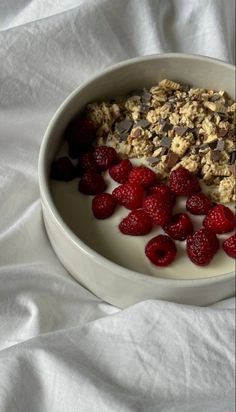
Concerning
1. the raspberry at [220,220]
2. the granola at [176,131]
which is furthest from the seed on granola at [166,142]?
the raspberry at [220,220]

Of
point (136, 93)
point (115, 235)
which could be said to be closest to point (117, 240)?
point (115, 235)

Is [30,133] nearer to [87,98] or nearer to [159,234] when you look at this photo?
[87,98]

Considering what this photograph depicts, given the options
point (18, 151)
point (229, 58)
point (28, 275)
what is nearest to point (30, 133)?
point (18, 151)

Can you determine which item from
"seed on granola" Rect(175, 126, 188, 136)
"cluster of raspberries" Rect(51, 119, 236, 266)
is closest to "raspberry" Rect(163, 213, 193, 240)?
"cluster of raspberries" Rect(51, 119, 236, 266)

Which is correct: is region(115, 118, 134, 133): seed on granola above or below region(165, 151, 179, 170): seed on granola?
above

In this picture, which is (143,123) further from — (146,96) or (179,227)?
(179,227)

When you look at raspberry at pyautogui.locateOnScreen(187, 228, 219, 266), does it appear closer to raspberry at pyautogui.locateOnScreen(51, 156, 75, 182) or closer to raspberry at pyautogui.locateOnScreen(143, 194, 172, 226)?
raspberry at pyautogui.locateOnScreen(143, 194, 172, 226)
